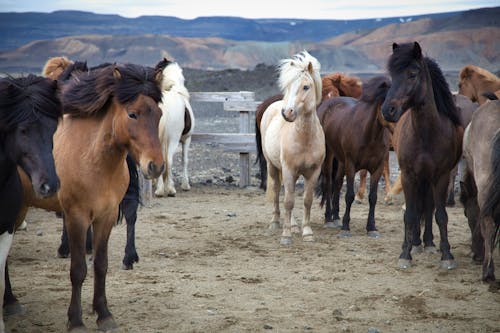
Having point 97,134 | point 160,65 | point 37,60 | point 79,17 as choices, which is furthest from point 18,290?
point 79,17

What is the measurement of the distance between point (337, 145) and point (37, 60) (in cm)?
2644

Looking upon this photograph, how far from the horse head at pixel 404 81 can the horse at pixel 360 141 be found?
1.65 metres

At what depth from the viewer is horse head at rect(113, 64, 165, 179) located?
4.76 meters

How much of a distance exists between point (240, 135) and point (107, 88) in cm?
→ 771

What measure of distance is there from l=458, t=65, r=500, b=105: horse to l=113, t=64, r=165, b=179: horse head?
7329 mm

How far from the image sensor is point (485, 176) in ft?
20.3

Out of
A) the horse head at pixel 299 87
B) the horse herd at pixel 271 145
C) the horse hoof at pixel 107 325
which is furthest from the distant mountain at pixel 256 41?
the horse hoof at pixel 107 325

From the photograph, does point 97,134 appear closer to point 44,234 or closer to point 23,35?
point 44,234

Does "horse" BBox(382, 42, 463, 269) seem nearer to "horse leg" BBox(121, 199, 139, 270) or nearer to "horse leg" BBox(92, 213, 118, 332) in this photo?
"horse leg" BBox(121, 199, 139, 270)

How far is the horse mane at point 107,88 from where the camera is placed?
4.81m

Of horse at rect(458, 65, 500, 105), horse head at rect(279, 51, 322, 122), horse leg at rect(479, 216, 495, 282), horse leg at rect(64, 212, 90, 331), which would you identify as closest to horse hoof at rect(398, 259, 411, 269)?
horse leg at rect(479, 216, 495, 282)

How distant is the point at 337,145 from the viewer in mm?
9070

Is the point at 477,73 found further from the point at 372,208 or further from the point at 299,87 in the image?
the point at 299,87

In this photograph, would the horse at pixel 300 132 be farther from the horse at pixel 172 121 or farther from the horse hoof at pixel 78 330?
the horse hoof at pixel 78 330
